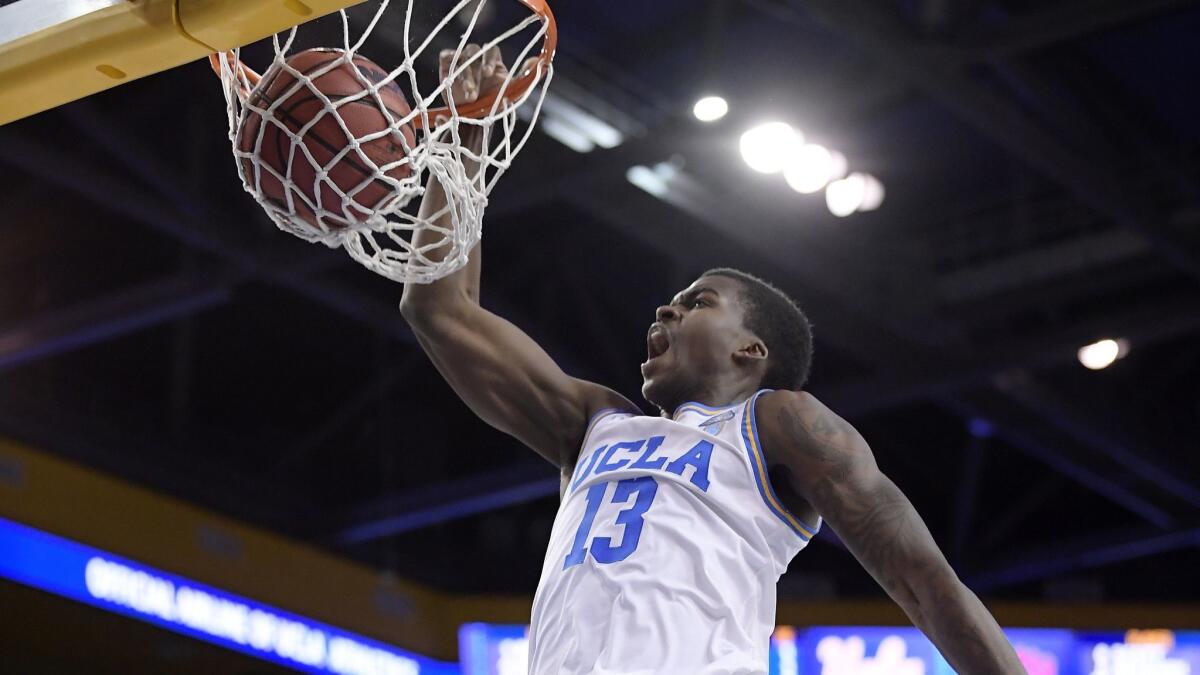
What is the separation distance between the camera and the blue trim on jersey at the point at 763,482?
278 centimetres

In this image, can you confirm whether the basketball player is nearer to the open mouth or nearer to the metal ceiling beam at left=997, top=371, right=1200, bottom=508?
the open mouth

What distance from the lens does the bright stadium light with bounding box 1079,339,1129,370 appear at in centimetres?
700

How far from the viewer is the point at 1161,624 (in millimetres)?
7988

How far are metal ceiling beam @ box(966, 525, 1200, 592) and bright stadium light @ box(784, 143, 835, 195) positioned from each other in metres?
3.20

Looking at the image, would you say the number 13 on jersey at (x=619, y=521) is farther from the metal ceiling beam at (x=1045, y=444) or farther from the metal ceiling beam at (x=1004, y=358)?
the metal ceiling beam at (x=1045, y=444)

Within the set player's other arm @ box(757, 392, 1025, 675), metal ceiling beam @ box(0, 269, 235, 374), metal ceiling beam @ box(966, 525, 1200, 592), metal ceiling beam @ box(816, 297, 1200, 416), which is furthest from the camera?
metal ceiling beam @ box(966, 525, 1200, 592)

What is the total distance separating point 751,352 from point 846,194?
11.6 feet

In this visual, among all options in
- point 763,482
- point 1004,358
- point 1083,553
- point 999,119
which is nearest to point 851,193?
point 999,119

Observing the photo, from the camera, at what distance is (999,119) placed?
19.7 ft

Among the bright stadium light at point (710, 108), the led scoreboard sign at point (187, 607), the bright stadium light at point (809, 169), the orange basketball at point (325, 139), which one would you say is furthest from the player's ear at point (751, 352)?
the led scoreboard sign at point (187, 607)

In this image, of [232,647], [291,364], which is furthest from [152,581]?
[291,364]

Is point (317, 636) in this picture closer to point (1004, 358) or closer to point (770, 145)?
point (1004, 358)

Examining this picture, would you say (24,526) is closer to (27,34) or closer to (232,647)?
(232,647)

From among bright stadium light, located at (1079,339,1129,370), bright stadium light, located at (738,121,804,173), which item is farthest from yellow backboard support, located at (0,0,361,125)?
bright stadium light, located at (1079,339,1129,370)
